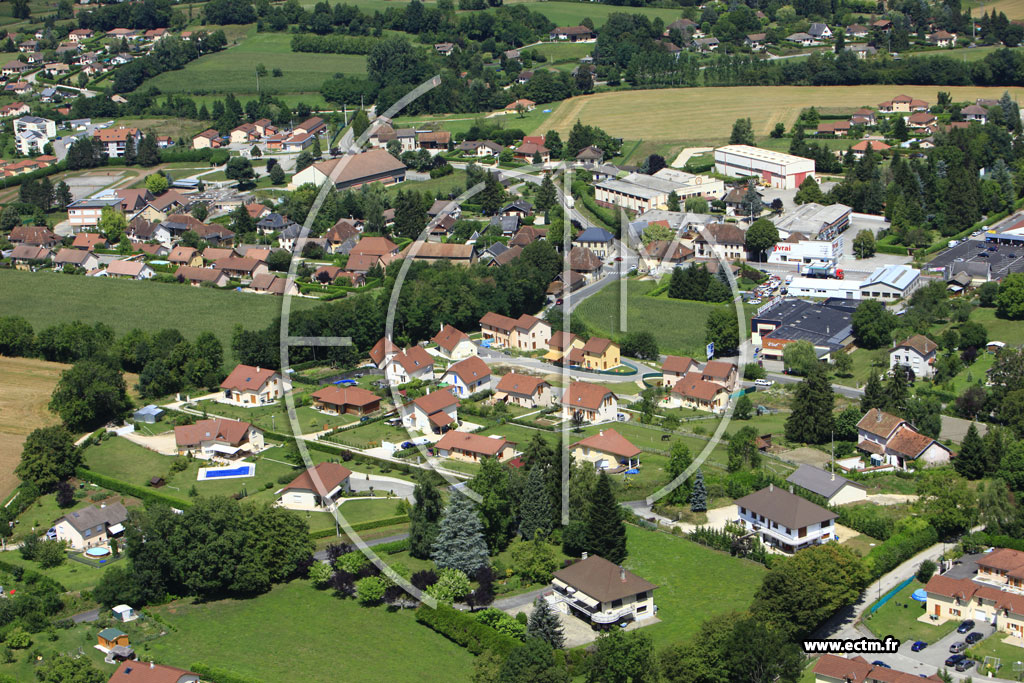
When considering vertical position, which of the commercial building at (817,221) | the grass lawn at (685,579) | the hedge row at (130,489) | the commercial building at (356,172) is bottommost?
the grass lawn at (685,579)

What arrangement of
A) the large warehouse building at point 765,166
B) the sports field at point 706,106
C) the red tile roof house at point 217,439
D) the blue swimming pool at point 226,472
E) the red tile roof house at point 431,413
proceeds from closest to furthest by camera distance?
the blue swimming pool at point 226,472, the red tile roof house at point 217,439, the red tile roof house at point 431,413, the large warehouse building at point 765,166, the sports field at point 706,106

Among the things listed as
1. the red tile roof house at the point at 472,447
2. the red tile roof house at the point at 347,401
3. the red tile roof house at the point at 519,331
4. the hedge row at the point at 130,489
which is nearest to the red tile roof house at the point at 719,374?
the red tile roof house at the point at 519,331

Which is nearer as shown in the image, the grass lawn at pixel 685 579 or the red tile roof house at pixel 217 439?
the grass lawn at pixel 685 579

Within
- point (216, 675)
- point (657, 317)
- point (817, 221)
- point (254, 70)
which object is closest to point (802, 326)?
point (657, 317)

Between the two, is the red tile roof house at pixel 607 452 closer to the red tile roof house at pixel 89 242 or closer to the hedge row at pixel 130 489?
the hedge row at pixel 130 489

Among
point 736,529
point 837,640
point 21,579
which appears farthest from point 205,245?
point 837,640

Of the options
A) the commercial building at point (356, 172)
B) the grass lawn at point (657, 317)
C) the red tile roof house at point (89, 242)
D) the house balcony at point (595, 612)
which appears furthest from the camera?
the commercial building at point (356, 172)

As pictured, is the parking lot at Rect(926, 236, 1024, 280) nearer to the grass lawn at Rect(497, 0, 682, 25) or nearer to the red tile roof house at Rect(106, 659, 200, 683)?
the red tile roof house at Rect(106, 659, 200, 683)

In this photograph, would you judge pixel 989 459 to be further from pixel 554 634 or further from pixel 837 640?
pixel 554 634
